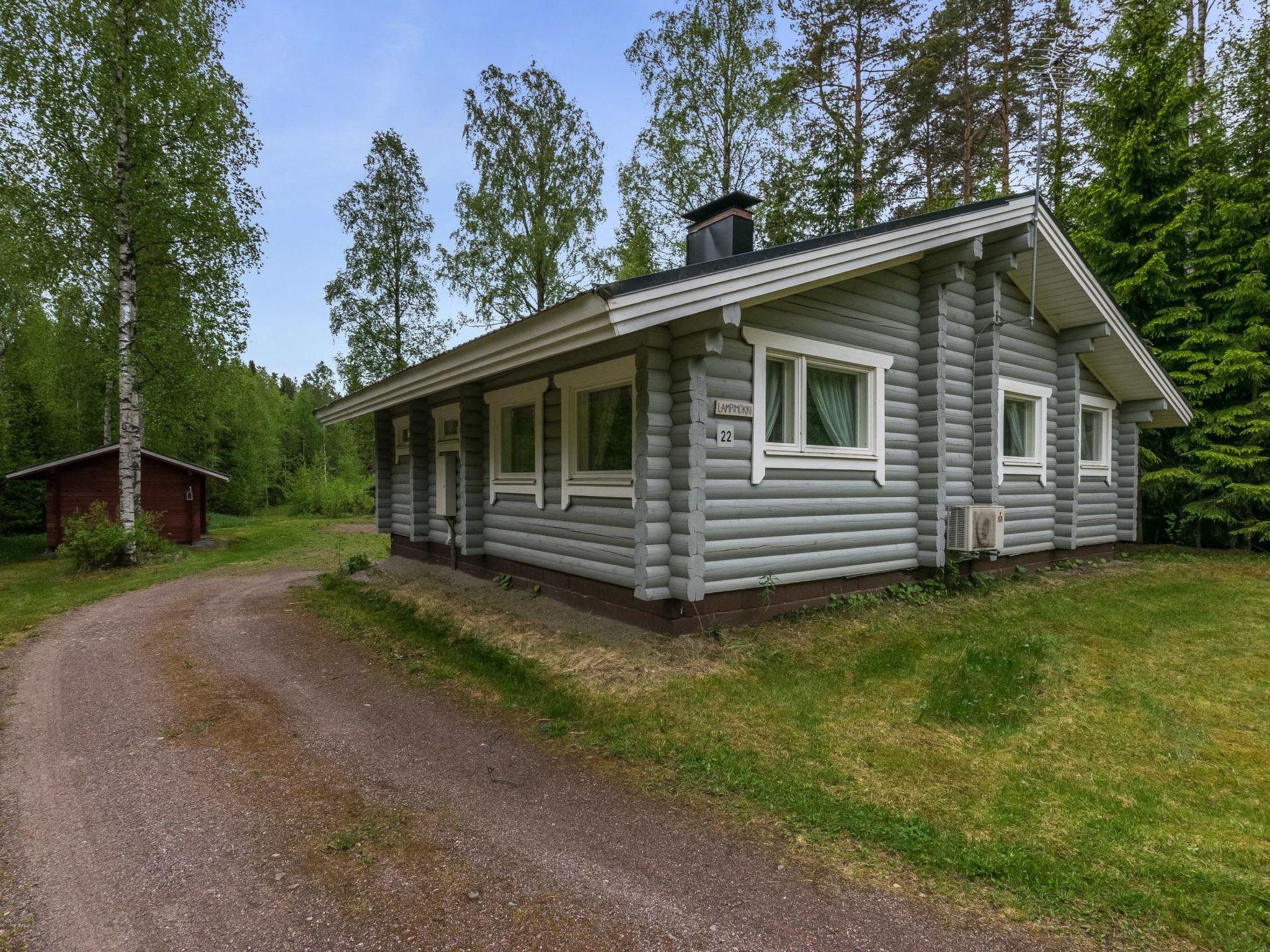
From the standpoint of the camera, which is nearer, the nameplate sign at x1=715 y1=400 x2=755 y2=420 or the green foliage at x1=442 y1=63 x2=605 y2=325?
the nameplate sign at x1=715 y1=400 x2=755 y2=420

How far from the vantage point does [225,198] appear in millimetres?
13961

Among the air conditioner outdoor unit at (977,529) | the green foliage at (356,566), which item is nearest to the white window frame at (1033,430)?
the air conditioner outdoor unit at (977,529)

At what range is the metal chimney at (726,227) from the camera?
23.1ft

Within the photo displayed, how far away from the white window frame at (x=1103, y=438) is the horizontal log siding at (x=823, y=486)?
5.28m

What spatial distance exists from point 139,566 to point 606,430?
503 inches

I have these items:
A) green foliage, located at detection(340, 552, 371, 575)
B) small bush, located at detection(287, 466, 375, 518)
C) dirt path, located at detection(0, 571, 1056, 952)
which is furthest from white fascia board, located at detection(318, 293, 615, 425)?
small bush, located at detection(287, 466, 375, 518)

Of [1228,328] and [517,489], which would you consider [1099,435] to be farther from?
[517,489]

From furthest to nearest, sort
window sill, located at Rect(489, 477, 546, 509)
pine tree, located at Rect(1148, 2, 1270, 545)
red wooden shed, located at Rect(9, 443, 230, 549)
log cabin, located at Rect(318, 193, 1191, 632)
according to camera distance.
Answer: red wooden shed, located at Rect(9, 443, 230, 549) < pine tree, located at Rect(1148, 2, 1270, 545) < window sill, located at Rect(489, 477, 546, 509) < log cabin, located at Rect(318, 193, 1191, 632)

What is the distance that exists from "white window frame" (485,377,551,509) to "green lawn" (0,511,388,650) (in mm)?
5821

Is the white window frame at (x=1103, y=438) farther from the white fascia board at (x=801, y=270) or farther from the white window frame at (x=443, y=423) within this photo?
the white window frame at (x=443, y=423)

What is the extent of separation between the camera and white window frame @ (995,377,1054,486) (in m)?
8.35

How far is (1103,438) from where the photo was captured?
11352 millimetres

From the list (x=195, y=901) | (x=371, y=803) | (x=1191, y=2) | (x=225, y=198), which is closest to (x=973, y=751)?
(x=371, y=803)

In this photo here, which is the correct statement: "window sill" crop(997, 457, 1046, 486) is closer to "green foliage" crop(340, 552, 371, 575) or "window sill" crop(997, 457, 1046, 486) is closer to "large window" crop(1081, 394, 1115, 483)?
"large window" crop(1081, 394, 1115, 483)
